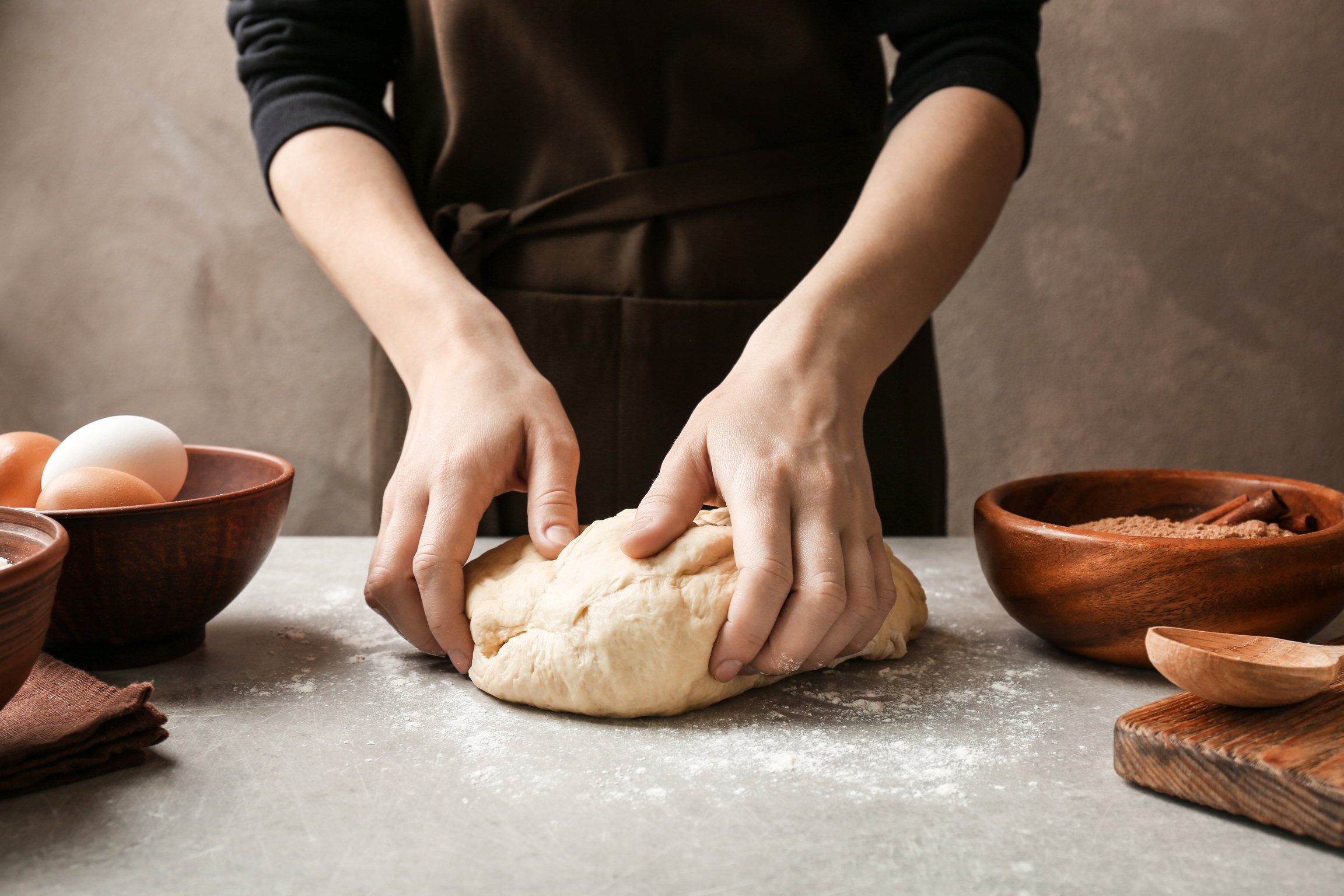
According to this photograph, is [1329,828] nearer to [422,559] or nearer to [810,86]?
[422,559]

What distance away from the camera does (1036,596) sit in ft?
3.15

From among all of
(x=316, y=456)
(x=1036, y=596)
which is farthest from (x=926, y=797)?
(x=316, y=456)

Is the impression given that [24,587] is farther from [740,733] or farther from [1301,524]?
[1301,524]

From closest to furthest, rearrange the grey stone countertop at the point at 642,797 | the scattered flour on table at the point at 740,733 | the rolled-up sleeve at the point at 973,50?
the grey stone countertop at the point at 642,797 < the scattered flour on table at the point at 740,733 < the rolled-up sleeve at the point at 973,50

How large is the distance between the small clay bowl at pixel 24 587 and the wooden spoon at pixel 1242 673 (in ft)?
2.78

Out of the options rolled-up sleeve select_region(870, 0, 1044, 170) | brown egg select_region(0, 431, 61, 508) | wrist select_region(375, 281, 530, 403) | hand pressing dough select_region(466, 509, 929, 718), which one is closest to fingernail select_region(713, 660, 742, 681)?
hand pressing dough select_region(466, 509, 929, 718)

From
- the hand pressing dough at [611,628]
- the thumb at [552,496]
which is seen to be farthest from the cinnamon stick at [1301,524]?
the thumb at [552,496]

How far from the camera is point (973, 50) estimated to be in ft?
4.40

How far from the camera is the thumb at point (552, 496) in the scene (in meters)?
0.98

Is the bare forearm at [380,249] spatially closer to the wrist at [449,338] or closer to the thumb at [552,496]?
the wrist at [449,338]

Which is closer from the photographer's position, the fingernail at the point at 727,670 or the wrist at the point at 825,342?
the fingernail at the point at 727,670

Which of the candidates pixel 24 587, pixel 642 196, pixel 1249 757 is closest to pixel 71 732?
pixel 24 587

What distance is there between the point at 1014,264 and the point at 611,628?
244 centimetres

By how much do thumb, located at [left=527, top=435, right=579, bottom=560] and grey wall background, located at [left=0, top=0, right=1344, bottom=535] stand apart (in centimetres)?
221
